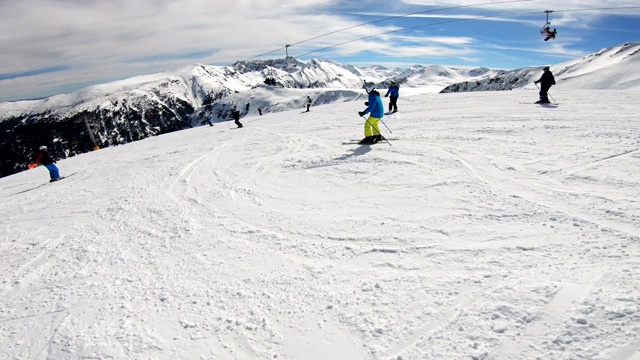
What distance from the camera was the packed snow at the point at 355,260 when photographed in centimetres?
363

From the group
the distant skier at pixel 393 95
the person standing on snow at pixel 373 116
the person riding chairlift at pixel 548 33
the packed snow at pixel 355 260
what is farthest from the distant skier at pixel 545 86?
the person riding chairlift at pixel 548 33

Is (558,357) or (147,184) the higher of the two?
(147,184)

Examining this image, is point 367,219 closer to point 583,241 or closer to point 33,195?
point 583,241

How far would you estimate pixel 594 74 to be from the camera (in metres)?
43.1

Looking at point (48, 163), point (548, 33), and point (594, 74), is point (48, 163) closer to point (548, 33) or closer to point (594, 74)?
point (548, 33)

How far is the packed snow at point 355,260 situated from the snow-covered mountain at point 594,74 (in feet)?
73.4

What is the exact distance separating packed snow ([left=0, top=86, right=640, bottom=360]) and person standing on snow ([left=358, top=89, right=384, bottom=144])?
179 cm

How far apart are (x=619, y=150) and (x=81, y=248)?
12.5m

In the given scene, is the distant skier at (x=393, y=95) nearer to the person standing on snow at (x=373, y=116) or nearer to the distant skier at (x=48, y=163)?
the person standing on snow at (x=373, y=116)

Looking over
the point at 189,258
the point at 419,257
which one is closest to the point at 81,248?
the point at 189,258

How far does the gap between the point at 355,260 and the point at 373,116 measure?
770 centimetres

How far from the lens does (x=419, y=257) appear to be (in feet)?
16.1

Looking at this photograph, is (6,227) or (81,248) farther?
(6,227)

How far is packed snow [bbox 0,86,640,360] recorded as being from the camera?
3.63 metres
